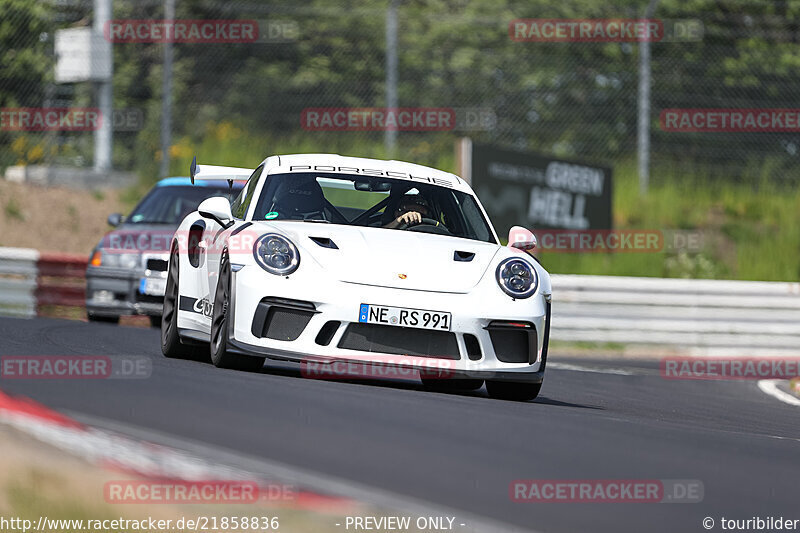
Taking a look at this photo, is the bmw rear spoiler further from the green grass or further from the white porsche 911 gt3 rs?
the green grass

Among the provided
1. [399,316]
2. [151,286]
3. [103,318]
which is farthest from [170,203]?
[399,316]

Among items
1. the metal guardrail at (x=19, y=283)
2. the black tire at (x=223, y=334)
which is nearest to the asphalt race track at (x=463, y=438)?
the black tire at (x=223, y=334)

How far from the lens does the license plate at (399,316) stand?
6.95 metres

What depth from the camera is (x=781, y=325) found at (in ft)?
51.8

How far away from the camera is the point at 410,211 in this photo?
8.15 meters

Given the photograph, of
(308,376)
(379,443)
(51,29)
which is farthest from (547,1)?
(379,443)

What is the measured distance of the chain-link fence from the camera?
18938 mm

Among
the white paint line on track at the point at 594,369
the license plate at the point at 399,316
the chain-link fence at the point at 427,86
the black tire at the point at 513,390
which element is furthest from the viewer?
the chain-link fence at the point at 427,86

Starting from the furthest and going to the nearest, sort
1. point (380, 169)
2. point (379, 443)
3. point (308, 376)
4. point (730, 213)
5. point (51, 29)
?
point (730, 213)
point (51, 29)
point (380, 169)
point (308, 376)
point (379, 443)

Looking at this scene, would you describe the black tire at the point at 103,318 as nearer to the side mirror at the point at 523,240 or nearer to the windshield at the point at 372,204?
the windshield at the point at 372,204

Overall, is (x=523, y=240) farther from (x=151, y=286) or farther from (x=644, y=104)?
(x=644, y=104)

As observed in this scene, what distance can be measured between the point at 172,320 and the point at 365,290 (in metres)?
2.08

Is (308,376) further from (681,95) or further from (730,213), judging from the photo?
(730,213)

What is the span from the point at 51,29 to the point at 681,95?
8959 millimetres
